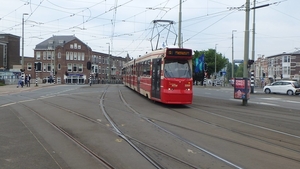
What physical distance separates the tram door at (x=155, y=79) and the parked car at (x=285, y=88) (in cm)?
2150

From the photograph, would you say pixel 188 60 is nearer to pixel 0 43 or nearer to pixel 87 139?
pixel 87 139

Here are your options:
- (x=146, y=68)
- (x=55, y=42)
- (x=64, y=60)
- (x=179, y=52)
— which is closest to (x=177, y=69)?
(x=179, y=52)

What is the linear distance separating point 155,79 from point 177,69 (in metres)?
1.85

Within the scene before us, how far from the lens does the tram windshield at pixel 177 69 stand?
18250 millimetres

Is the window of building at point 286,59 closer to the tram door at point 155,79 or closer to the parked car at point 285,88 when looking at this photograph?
the parked car at point 285,88

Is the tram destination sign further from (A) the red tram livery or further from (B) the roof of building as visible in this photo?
(B) the roof of building

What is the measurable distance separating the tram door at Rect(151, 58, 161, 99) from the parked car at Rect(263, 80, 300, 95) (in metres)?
21.5

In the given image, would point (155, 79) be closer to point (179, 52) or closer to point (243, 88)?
point (179, 52)

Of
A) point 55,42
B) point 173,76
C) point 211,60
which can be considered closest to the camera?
point 173,76

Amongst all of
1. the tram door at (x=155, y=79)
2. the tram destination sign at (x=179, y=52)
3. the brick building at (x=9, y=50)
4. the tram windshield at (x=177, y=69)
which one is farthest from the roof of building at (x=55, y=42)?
the tram destination sign at (x=179, y=52)

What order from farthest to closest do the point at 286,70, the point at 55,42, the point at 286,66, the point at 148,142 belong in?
the point at 55,42 < the point at 286,70 < the point at 286,66 < the point at 148,142

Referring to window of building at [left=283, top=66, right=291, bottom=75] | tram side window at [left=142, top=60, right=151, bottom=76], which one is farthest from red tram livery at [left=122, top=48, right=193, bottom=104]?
window of building at [left=283, top=66, right=291, bottom=75]

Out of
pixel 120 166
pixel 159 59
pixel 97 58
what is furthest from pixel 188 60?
pixel 97 58

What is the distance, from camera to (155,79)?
1980 centimetres
